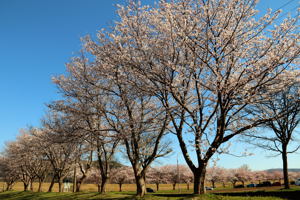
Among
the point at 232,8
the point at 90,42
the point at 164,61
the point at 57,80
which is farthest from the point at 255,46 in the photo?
the point at 57,80

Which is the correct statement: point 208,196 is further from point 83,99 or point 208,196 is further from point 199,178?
point 83,99

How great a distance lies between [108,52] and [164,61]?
333 centimetres

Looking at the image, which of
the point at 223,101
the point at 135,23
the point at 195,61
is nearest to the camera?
the point at 223,101

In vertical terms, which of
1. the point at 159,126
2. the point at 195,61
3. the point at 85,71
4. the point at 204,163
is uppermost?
the point at 85,71

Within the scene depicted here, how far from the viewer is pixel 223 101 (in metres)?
9.56

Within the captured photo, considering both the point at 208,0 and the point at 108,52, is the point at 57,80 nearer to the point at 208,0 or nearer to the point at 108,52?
the point at 108,52

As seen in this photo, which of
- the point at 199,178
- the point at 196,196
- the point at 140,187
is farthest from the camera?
the point at 140,187

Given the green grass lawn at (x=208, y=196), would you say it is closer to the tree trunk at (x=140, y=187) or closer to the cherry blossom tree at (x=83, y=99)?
the tree trunk at (x=140, y=187)

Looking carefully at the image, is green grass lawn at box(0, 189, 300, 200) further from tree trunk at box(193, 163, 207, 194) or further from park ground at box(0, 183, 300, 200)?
tree trunk at box(193, 163, 207, 194)

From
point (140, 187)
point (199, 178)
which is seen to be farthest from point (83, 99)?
point (199, 178)

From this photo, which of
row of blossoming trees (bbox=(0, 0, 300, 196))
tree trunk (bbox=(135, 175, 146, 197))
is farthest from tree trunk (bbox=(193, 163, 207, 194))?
tree trunk (bbox=(135, 175, 146, 197))

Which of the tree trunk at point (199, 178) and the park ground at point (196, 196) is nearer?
the park ground at point (196, 196)

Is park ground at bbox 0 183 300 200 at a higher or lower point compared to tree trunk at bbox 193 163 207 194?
lower

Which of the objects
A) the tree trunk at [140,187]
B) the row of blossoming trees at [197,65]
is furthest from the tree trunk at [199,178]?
the tree trunk at [140,187]
